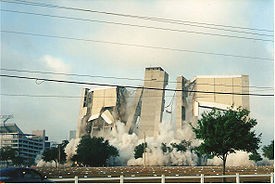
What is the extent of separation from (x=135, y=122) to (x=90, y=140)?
46678 mm

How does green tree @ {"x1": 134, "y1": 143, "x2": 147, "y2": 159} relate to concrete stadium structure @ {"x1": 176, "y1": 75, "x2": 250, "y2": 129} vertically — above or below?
below

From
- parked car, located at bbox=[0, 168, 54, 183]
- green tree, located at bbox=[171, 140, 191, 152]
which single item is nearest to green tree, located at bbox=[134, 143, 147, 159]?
green tree, located at bbox=[171, 140, 191, 152]

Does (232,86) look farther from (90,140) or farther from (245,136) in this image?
(245,136)

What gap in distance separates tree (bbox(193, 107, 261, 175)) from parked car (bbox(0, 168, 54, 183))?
16502 mm

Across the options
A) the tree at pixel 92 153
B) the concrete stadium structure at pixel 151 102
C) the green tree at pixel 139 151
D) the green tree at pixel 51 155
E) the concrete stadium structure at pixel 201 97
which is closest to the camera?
the tree at pixel 92 153

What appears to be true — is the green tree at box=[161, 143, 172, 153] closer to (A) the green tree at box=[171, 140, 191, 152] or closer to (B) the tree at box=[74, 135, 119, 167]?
(A) the green tree at box=[171, 140, 191, 152]

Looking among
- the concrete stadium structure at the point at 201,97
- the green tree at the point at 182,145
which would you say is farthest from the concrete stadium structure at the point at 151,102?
the green tree at the point at 182,145

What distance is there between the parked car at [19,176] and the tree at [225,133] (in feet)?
54.1

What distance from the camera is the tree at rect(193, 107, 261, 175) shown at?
30891 mm

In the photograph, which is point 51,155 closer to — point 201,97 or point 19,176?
point 201,97

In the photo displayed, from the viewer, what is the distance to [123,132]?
509 ft

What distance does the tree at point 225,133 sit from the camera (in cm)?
3089

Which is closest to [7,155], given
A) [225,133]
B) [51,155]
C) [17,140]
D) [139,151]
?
[51,155]

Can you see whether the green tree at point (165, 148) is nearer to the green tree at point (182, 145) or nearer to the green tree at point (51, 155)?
the green tree at point (182, 145)
